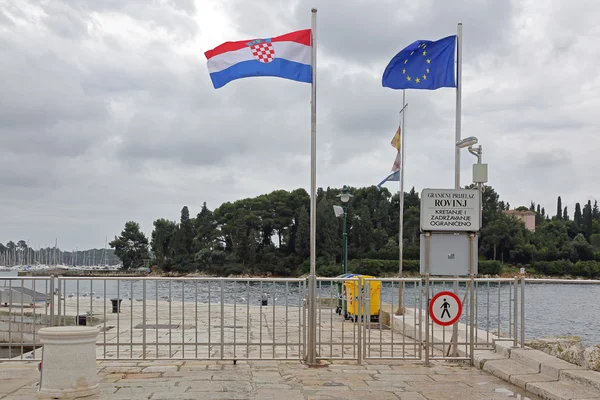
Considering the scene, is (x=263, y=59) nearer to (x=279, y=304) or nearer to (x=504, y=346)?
(x=279, y=304)

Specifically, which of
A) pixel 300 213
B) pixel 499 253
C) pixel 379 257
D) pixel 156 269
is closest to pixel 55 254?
pixel 156 269

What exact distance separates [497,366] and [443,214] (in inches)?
97.6

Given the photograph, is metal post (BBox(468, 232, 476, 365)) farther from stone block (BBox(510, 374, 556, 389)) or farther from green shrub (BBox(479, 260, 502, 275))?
green shrub (BBox(479, 260, 502, 275))

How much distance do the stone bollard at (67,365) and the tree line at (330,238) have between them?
7133 cm

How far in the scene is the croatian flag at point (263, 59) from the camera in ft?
34.2

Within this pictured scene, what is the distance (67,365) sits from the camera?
23.9 ft

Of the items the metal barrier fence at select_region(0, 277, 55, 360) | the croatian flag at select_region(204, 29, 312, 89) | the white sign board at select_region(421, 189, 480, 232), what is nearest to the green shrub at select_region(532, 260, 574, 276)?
the white sign board at select_region(421, 189, 480, 232)

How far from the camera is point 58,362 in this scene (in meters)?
7.27

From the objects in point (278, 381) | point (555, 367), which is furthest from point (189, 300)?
point (555, 367)

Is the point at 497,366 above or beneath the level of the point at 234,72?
beneath

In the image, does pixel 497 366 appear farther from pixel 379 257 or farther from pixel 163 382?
pixel 379 257

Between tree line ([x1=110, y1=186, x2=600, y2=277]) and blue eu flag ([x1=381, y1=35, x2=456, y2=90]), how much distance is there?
6654 centimetres

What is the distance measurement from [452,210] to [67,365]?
20.3ft

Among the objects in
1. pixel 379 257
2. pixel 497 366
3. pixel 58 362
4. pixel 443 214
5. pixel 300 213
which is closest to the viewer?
pixel 58 362
